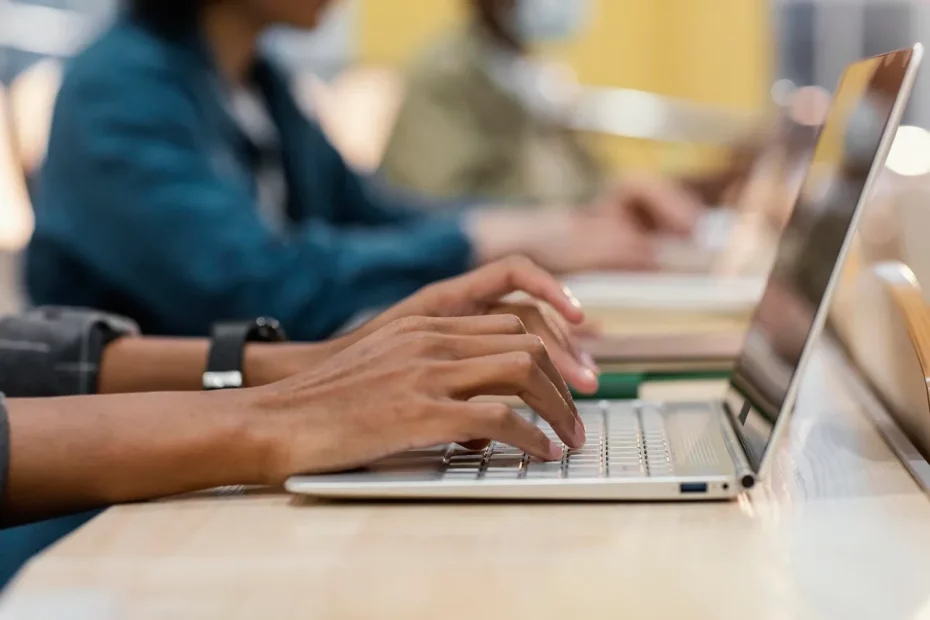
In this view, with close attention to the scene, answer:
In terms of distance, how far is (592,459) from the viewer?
1.63 feet

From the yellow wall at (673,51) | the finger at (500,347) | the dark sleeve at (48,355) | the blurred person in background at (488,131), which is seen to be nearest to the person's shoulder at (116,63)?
the dark sleeve at (48,355)

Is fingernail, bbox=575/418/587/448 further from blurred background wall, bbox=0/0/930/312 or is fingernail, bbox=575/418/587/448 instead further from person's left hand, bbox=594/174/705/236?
blurred background wall, bbox=0/0/930/312

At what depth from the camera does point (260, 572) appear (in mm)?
380

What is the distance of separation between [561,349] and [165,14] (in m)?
0.78

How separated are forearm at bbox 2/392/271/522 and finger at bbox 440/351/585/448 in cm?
9

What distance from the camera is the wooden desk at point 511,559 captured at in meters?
0.34

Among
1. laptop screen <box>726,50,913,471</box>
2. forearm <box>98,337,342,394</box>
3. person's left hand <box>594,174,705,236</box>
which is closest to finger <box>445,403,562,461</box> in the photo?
laptop screen <box>726,50,913,471</box>

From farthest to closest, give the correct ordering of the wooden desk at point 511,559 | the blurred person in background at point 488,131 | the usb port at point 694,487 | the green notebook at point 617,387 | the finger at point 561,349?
the blurred person in background at point 488,131 → the green notebook at point 617,387 → the finger at point 561,349 → the usb port at point 694,487 → the wooden desk at point 511,559

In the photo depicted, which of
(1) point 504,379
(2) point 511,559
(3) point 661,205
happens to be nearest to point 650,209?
(3) point 661,205

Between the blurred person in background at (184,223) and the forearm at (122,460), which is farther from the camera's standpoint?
the blurred person in background at (184,223)

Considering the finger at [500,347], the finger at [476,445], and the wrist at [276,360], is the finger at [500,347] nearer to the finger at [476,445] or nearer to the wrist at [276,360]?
the finger at [476,445]

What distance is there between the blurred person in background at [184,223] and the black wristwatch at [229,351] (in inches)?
11.4

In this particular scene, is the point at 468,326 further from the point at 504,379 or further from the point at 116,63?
the point at 116,63

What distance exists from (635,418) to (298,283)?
55 cm
